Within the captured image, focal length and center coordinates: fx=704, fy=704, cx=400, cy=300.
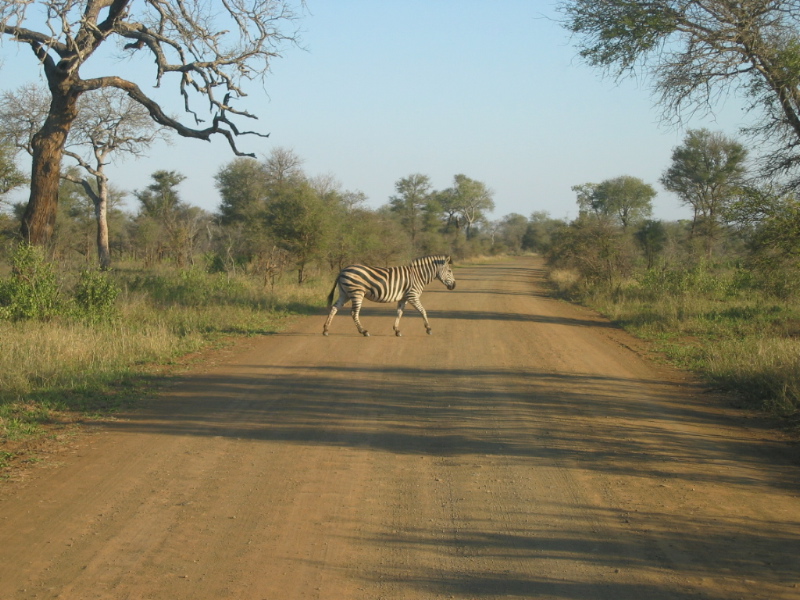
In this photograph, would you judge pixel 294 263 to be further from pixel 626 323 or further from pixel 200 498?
pixel 200 498

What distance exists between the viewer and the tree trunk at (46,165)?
14695mm

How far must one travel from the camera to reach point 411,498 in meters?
5.39

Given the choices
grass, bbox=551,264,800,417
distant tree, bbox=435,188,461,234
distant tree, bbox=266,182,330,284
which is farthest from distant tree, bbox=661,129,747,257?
distant tree, bbox=435,188,461,234

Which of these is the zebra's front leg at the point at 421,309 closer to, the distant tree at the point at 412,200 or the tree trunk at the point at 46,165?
the tree trunk at the point at 46,165

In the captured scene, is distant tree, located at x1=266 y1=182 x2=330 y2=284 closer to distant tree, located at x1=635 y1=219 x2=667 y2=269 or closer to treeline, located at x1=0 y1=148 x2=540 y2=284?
treeline, located at x1=0 y1=148 x2=540 y2=284

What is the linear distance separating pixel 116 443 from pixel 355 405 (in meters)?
2.69

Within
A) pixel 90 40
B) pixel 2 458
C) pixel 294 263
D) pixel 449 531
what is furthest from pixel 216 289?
pixel 449 531

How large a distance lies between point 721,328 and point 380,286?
24.7 feet

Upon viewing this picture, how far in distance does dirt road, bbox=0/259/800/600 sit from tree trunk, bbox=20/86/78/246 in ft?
24.9

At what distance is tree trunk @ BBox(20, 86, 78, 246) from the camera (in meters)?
14.7

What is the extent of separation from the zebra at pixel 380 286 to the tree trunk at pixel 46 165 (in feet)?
20.8

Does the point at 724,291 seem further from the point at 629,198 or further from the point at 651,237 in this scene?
the point at 629,198

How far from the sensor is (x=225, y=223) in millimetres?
45031

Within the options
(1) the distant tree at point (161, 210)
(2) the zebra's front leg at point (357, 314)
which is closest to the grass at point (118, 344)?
(2) the zebra's front leg at point (357, 314)
